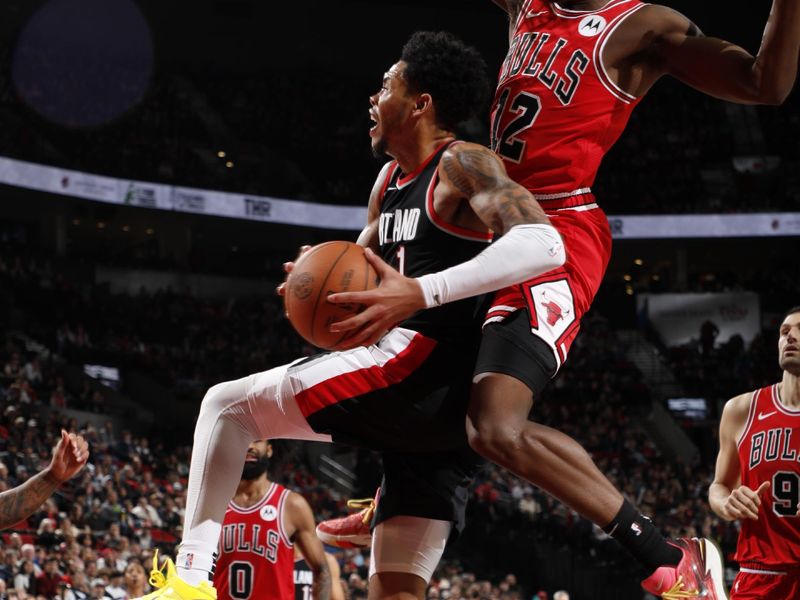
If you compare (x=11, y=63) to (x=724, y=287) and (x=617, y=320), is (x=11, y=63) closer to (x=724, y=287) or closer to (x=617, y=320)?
(x=617, y=320)

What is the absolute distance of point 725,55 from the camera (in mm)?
3846

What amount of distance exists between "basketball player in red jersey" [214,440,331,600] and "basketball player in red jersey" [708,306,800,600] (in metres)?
2.72

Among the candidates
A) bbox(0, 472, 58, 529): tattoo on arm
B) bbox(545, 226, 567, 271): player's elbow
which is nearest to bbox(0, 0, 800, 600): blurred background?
bbox(0, 472, 58, 529): tattoo on arm

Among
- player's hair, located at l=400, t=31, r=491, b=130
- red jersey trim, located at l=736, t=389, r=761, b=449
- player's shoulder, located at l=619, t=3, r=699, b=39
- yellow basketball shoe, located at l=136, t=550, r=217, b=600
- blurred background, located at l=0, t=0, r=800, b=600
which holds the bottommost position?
yellow basketball shoe, located at l=136, t=550, r=217, b=600

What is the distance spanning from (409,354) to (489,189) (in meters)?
0.65

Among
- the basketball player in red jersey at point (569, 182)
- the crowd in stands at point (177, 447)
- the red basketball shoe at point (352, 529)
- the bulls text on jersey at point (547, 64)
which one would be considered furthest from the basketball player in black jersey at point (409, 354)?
the crowd in stands at point (177, 447)

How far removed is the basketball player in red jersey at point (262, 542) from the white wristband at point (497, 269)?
4.07 metres

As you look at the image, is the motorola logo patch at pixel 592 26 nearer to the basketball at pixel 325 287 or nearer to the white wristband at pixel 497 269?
the white wristband at pixel 497 269

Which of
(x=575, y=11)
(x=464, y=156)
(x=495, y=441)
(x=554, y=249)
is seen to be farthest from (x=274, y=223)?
(x=554, y=249)

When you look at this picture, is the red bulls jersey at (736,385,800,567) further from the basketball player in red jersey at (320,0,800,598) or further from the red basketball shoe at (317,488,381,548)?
the red basketball shoe at (317,488,381,548)

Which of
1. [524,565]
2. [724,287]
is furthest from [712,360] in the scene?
[524,565]

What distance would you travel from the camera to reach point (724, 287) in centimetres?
2783

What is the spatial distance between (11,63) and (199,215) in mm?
5753

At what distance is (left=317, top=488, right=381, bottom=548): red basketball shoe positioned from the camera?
456 cm
